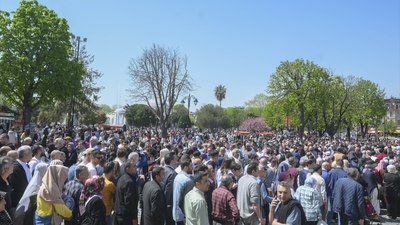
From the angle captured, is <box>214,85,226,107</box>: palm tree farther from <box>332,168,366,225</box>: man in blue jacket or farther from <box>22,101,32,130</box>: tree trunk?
<box>332,168,366,225</box>: man in blue jacket

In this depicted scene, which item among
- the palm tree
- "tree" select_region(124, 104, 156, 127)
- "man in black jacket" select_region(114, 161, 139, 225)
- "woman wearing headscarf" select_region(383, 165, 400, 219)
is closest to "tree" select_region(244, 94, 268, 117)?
the palm tree

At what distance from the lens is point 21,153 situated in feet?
22.5

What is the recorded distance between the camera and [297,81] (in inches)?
2034

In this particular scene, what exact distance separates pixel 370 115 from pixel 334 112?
14549mm

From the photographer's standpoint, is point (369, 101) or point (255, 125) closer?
point (369, 101)

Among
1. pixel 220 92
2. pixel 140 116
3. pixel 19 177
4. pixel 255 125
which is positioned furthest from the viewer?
pixel 220 92

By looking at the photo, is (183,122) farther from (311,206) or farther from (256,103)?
(311,206)

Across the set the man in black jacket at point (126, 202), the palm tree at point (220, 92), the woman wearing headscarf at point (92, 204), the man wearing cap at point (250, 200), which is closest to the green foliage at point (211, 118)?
the palm tree at point (220, 92)

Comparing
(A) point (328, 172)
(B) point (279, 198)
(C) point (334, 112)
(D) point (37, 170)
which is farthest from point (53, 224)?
(C) point (334, 112)

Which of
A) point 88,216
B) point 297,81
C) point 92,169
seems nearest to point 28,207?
point 88,216

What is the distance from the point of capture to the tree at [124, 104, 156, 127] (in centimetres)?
8788

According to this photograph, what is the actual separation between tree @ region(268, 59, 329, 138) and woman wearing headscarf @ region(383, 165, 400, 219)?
39901 mm

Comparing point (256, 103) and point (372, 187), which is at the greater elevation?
point (256, 103)

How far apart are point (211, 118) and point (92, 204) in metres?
76.8
